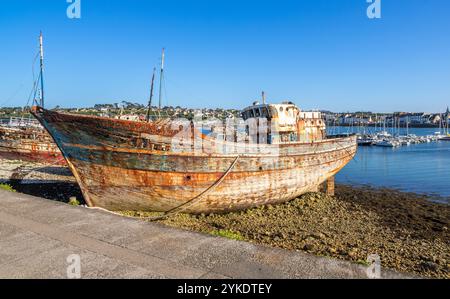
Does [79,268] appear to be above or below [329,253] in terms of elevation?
above

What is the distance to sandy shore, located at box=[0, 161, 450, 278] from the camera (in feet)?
30.6

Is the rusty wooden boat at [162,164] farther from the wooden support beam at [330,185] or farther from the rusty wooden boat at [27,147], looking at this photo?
the rusty wooden boat at [27,147]

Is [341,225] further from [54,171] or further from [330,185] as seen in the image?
[54,171]

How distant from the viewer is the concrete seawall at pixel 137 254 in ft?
10.5

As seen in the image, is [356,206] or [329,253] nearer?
[329,253]

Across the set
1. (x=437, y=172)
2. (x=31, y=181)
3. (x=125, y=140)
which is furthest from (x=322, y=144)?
(x=437, y=172)

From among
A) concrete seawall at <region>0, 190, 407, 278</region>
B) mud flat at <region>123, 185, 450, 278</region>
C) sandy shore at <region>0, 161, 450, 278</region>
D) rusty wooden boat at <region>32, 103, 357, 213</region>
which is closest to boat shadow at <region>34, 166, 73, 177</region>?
sandy shore at <region>0, 161, 450, 278</region>

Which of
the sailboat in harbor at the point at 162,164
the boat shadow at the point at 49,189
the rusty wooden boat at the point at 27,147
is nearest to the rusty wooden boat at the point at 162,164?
the sailboat in harbor at the point at 162,164

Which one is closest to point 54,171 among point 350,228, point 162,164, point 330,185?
point 162,164

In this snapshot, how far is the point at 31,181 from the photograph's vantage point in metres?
18.5

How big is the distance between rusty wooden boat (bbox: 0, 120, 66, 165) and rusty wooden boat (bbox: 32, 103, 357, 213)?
17.0 m

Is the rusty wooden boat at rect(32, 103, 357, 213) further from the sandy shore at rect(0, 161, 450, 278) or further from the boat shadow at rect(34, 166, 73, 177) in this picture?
the boat shadow at rect(34, 166, 73, 177)

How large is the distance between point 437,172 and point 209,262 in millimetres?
36882
